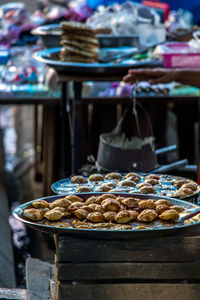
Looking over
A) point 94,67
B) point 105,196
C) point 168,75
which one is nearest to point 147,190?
point 105,196

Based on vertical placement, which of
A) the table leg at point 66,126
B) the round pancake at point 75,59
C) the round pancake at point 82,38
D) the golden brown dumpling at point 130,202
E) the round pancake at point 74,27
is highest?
the round pancake at point 74,27

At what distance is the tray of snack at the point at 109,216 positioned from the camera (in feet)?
4.98

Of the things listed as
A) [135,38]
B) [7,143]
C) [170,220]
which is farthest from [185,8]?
[170,220]

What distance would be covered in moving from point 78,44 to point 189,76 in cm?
79

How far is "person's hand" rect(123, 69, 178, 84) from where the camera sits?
274 cm

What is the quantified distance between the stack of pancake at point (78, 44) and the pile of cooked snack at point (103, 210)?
61.7 inches

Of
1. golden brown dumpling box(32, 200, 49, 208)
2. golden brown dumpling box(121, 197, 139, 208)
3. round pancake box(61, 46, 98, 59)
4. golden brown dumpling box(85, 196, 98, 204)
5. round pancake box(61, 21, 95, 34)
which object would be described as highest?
round pancake box(61, 21, 95, 34)

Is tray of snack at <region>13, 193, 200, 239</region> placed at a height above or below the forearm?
below

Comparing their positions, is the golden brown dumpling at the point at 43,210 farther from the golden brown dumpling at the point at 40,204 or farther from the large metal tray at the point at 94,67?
the large metal tray at the point at 94,67

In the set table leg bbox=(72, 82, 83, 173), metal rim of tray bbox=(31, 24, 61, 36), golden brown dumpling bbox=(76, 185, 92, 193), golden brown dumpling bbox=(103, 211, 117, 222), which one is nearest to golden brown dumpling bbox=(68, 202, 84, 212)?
golden brown dumpling bbox=(103, 211, 117, 222)

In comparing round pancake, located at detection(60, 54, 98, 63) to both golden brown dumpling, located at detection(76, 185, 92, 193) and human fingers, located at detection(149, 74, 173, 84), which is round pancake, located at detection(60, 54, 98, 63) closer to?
human fingers, located at detection(149, 74, 173, 84)

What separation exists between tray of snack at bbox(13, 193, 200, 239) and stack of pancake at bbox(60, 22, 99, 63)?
5.10 ft

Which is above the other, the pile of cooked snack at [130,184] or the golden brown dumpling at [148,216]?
the golden brown dumpling at [148,216]

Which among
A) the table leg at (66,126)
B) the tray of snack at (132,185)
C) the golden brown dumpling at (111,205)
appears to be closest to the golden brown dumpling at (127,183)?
the tray of snack at (132,185)
